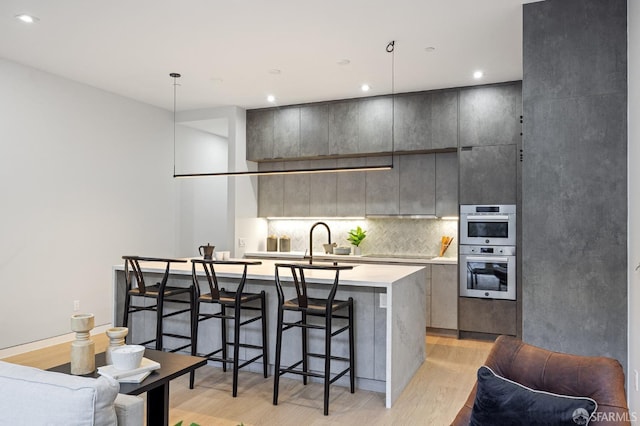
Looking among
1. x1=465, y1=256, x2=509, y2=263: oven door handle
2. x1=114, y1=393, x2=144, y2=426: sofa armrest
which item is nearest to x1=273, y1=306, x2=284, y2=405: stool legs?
x1=114, y1=393, x2=144, y2=426: sofa armrest

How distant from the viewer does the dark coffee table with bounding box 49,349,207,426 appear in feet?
6.46

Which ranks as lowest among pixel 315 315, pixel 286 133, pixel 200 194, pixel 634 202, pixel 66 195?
pixel 315 315

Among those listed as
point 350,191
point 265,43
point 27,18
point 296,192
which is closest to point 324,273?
point 265,43

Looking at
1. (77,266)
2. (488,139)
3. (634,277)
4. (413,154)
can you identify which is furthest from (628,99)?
(77,266)

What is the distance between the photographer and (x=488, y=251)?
5.34 m

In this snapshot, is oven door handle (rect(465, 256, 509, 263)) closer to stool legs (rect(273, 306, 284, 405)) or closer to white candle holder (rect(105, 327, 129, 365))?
stool legs (rect(273, 306, 284, 405))

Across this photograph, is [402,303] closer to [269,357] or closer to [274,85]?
[269,357]

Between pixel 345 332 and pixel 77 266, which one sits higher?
pixel 77 266

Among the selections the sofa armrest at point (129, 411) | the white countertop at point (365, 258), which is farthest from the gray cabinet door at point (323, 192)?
the sofa armrest at point (129, 411)

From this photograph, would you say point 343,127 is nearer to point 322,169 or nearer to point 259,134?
point 259,134

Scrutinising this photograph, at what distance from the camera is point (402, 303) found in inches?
146

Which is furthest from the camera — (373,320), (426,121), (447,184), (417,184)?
(417,184)

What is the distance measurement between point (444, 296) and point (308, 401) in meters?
2.59

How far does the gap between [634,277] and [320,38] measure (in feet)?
9.85
